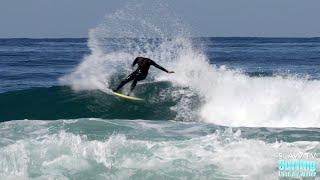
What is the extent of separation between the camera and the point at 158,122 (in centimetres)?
1550

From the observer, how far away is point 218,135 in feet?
41.8

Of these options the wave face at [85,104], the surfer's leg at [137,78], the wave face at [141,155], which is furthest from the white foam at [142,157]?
the surfer's leg at [137,78]

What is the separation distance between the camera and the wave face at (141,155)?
10.8m

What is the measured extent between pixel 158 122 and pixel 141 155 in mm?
4020

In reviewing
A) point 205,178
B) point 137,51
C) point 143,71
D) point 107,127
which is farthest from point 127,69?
point 205,178

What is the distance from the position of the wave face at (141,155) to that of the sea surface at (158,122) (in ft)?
0.06

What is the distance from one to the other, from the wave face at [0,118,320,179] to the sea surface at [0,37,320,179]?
2cm

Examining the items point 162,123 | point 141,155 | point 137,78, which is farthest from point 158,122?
point 141,155

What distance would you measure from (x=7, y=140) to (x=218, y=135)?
460 centimetres

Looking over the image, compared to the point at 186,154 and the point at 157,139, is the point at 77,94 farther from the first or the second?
the point at 186,154

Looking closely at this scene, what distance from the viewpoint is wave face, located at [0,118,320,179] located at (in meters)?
10.8

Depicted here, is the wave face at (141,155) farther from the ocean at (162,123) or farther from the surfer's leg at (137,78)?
the surfer's leg at (137,78)

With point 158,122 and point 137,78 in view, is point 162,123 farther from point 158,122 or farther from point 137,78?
point 137,78

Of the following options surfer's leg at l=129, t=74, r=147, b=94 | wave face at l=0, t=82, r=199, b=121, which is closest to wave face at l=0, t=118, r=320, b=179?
wave face at l=0, t=82, r=199, b=121
